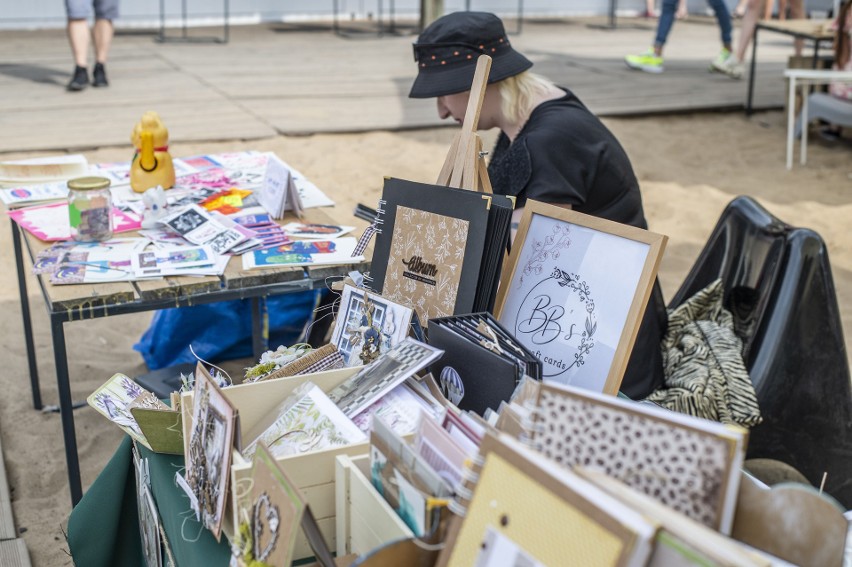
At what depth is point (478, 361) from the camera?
1.50 metres

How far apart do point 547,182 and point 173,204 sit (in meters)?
1.21

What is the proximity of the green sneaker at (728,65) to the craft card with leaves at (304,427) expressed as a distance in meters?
8.20

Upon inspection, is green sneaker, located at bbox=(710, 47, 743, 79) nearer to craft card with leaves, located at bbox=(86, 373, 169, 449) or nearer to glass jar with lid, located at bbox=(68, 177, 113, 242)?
glass jar with lid, located at bbox=(68, 177, 113, 242)

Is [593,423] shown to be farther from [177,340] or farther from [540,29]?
[540,29]

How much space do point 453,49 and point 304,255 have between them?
0.68 meters

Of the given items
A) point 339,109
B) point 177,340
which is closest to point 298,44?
point 339,109

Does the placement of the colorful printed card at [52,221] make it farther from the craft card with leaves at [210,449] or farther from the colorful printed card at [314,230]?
the craft card with leaves at [210,449]

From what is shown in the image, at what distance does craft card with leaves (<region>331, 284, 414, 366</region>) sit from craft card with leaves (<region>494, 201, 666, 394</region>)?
195 mm

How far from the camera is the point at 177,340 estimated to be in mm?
3473

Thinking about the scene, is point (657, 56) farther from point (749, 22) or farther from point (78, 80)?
point (78, 80)

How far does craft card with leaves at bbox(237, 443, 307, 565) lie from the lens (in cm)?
108

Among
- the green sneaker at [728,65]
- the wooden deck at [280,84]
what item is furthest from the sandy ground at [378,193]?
the green sneaker at [728,65]

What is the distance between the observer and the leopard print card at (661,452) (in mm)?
995

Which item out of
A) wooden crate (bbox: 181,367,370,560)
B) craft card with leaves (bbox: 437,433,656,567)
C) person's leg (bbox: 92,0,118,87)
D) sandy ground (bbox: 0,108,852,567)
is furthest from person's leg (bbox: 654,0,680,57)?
craft card with leaves (bbox: 437,433,656,567)
